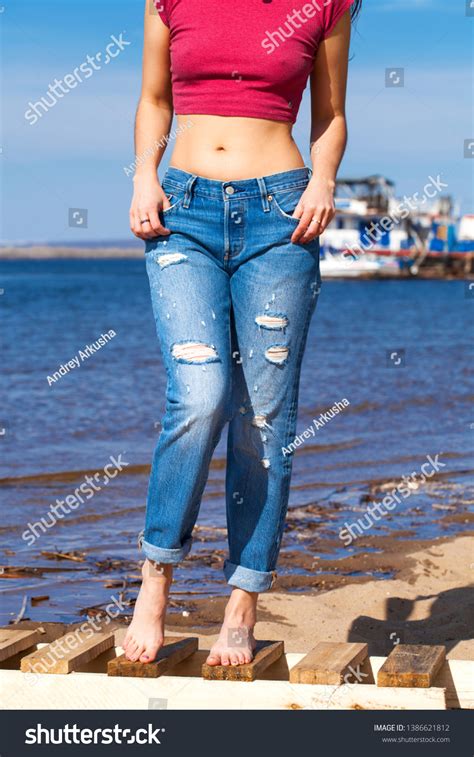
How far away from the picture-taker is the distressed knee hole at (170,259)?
321 centimetres

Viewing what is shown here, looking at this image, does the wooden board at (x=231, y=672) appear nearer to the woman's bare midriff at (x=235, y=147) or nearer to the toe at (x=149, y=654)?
the toe at (x=149, y=654)

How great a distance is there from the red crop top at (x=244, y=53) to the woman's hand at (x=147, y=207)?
0.23m

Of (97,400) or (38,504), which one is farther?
(97,400)

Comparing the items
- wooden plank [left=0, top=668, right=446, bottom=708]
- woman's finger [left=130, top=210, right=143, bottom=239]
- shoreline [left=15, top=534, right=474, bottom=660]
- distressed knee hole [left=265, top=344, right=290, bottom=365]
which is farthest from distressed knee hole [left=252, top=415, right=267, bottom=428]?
shoreline [left=15, top=534, right=474, bottom=660]


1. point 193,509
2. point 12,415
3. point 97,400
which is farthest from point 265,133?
point 97,400

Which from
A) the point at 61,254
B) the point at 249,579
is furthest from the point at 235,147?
the point at 61,254

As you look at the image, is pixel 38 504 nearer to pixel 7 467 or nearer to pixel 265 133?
pixel 7 467

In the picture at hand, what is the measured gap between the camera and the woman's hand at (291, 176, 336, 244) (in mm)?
3232

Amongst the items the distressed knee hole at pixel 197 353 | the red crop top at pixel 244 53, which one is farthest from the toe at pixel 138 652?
the red crop top at pixel 244 53
